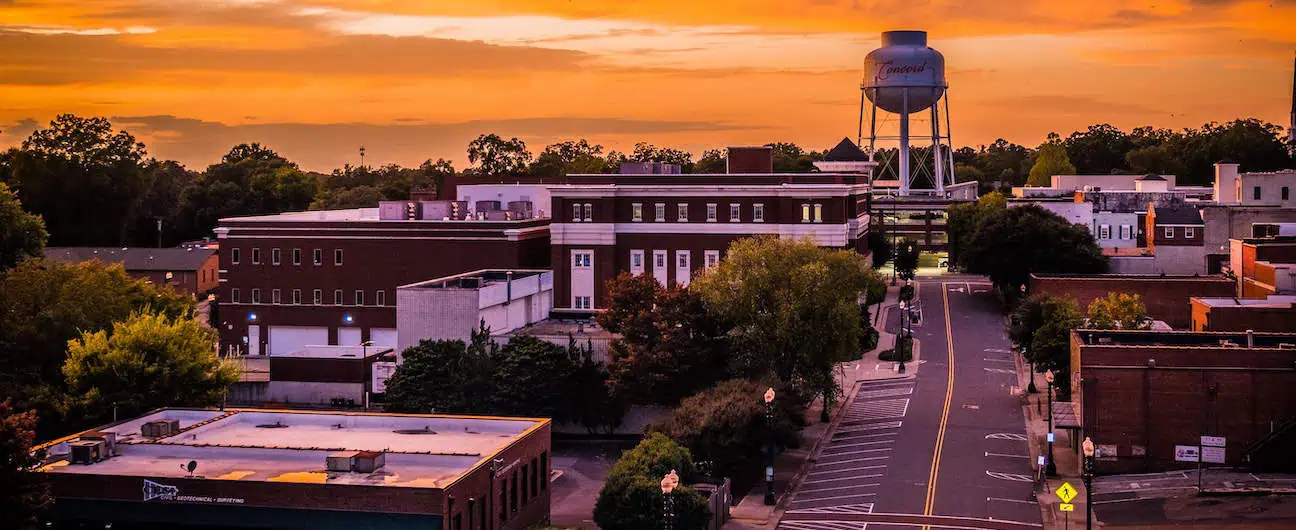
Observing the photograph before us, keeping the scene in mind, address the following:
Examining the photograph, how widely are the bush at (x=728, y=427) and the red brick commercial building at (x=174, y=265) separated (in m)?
88.5

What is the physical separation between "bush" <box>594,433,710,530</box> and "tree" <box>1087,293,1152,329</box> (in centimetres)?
3042

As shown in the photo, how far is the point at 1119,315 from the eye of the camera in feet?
251

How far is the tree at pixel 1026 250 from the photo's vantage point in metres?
105

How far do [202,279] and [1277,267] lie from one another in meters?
103

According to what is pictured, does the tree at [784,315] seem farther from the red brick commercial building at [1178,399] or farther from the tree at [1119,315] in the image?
the red brick commercial building at [1178,399]

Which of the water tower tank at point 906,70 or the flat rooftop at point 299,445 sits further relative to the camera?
the water tower tank at point 906,70

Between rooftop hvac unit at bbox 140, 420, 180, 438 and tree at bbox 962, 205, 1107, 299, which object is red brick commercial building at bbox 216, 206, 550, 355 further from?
rooftop hvac unit at bbox 140, 420, 180, 438

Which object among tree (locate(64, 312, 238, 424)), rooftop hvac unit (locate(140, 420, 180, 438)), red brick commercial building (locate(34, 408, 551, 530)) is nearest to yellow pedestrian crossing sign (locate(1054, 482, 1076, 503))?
red brick commercial building (locate(34, 408, 551, 530))

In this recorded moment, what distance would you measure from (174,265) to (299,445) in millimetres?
97223

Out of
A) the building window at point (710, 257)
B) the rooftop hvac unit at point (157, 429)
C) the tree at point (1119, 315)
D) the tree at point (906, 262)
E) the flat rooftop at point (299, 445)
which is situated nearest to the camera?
the flat rooftop at point (299, 445)

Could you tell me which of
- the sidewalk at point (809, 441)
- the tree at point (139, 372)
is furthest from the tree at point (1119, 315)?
the tree at point (139, 372)

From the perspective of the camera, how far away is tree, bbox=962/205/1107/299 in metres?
105

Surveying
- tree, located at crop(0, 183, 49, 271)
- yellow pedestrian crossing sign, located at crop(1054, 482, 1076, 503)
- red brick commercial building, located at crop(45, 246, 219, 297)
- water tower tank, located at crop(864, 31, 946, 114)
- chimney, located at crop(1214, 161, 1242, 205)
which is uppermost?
water tower tank, located at crop(864, 31, 946, 114)

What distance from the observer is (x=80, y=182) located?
173250 millimetres
